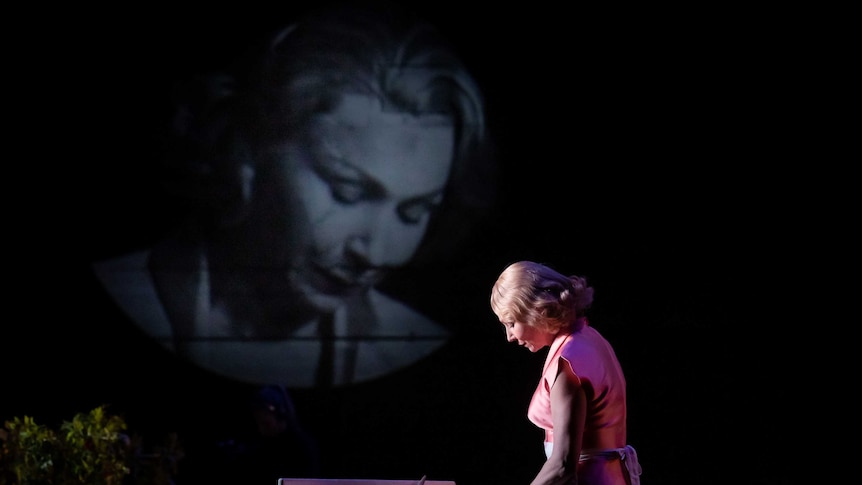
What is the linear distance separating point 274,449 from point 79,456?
2489mm

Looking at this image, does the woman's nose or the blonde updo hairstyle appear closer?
the blonde updo hairstyle

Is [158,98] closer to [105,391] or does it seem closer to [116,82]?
[116,82]

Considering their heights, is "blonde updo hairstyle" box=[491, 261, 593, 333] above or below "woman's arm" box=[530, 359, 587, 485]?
above

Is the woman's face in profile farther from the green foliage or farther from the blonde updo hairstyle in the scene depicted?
the green foliage

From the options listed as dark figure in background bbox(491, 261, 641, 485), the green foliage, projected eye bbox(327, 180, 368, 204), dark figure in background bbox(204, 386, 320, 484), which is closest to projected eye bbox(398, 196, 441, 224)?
projected eye bbox(327, 180, 368, 204)

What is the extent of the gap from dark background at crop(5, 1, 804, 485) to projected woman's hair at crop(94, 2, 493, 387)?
4.1 inches

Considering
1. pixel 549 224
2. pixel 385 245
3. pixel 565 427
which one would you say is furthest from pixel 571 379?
pixel 385 245

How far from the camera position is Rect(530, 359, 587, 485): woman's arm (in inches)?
71.9

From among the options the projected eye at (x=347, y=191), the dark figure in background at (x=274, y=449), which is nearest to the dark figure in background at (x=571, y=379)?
the dark figure in background at (x=274, y=449)

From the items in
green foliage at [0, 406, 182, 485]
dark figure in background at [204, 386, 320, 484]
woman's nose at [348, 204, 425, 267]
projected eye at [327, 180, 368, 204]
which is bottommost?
dark figure in background at [204, 386, 320, 484]

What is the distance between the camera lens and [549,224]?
14.8 ft

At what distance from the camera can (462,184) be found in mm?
4594

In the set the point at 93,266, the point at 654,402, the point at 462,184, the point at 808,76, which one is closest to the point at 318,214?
the point at 462,184

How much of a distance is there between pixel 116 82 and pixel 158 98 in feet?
0.62
